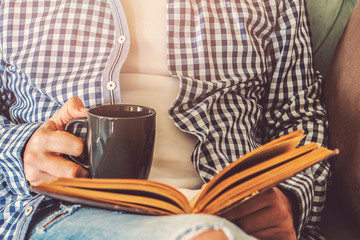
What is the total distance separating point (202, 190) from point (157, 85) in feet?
1.36

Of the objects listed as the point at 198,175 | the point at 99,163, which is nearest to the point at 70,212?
the point at 99,163

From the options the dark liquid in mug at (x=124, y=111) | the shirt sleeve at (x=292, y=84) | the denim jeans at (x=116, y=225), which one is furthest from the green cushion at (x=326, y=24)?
the denim jeans at (x=116, y=225)

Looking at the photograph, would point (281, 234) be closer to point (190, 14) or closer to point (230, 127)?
point (230, 127)

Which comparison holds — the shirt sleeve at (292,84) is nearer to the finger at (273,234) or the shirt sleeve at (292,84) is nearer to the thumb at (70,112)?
the finger at (273,234)

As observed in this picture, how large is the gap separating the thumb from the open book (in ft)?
0.75

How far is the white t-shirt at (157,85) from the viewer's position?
0.74m

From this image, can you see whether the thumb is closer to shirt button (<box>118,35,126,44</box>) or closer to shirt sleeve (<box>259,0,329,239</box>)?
shirt button (<box>118,35,126,44</box>)

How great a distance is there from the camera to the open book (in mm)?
368

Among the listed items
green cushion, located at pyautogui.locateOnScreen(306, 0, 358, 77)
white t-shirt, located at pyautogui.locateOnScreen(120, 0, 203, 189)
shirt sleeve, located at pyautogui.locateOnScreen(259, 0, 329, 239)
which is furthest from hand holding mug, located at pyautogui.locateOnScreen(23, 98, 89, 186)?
green cushion, located at pyautogui.locateOnScreen(306, 0, 358, 77)

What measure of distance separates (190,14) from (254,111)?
0.27 metres

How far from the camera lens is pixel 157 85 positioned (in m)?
0.77

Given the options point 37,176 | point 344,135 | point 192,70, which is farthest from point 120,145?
point 344,135

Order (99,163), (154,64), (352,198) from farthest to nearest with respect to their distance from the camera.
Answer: (154,64) → (352,198) → (99,163)

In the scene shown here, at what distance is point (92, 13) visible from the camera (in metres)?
0.76
